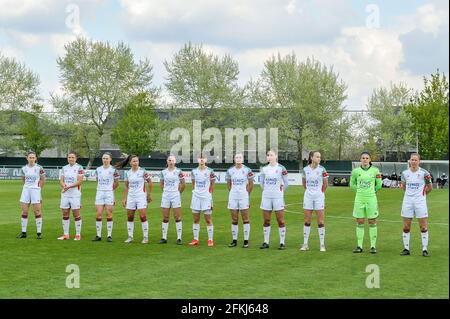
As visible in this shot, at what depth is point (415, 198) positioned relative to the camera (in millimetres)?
16078

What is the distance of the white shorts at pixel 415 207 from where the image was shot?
1602 cm

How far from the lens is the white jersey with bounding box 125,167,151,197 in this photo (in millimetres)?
18344

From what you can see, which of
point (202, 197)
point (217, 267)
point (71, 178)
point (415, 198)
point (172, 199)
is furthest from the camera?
point (71, 178)

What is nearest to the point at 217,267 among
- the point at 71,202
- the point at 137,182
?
the point at 137,182

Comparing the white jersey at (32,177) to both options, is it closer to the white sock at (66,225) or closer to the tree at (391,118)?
the white sock at (66,225)

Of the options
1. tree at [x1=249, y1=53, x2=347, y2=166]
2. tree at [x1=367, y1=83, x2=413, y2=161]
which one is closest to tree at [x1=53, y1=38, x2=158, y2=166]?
tree at [x1=249, y1=53, x2=347, y2=166]

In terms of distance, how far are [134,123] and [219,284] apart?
64.6m

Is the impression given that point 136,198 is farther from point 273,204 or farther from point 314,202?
point 314,202

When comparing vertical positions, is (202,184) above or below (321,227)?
above

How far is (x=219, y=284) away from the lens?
468 inches

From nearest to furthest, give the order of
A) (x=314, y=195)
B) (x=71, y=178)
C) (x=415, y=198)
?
(x=415, y=198) < (x=314, y=195) < (x=71, y=178)

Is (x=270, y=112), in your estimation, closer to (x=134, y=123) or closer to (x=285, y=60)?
(x=285, y=60)

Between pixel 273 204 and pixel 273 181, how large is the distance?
627mm
